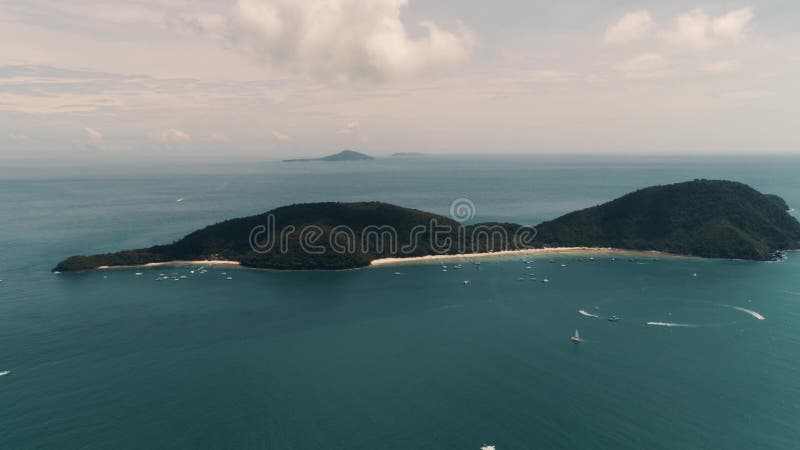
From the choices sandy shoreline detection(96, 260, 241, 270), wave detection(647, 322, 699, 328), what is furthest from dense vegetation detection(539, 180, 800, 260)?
sandy shoreline detection(96, 260, 241, 270)

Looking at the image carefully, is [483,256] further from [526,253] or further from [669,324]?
[669,324]

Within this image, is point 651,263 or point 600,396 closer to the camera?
point 600,396

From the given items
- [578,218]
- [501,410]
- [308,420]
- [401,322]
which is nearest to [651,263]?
[578,218]

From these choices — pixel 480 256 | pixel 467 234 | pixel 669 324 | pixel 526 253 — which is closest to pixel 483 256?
pixel 480 256

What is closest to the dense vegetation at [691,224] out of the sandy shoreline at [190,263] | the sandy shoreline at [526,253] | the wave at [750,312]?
the sandy shoreline at [526,253]

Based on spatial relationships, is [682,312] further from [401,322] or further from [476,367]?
[401,322]

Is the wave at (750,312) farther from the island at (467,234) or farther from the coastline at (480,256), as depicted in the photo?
the island at (467,234)
